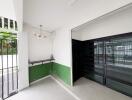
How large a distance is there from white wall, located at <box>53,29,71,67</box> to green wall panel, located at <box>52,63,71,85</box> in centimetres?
21

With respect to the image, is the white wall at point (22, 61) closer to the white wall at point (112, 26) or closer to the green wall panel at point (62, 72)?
the green wall panel at point (62, 72)

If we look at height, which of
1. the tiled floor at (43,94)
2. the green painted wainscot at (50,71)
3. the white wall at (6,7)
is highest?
the white wall at (6,7)

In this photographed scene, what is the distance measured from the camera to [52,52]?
5.23m

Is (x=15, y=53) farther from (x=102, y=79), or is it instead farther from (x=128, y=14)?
(x=128, y=14)

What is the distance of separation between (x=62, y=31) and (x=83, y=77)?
2528 mm

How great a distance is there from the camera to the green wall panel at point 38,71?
4.12 meters

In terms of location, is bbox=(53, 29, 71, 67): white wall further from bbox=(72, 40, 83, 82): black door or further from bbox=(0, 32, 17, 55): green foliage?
bbox=(0, 32, 17, 55): green foliage

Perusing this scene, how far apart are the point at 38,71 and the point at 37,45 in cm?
126

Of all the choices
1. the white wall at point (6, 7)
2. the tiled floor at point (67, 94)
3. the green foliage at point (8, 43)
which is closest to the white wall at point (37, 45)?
the green foliage at point (8, 43)

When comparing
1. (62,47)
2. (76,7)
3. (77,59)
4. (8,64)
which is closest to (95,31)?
(77,59)

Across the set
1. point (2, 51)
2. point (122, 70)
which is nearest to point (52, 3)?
point (2, 51)

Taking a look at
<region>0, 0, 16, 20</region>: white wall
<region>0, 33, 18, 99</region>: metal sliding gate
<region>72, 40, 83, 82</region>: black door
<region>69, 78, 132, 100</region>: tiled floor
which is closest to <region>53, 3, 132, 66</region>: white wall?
<region>72, 40, 83, 82</region>: black door

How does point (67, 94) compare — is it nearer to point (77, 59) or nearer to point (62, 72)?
point (62, 72)

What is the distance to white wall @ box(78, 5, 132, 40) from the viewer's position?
A: 2.85 metres
